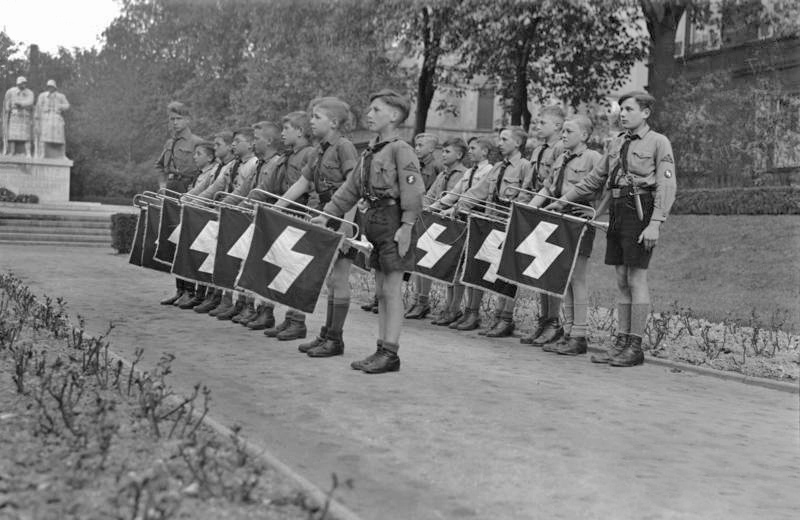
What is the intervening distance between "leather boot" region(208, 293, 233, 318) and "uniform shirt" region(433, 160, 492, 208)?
2.48 meters

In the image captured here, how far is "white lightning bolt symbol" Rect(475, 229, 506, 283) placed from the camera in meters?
10.9

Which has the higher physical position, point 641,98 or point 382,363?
point 641,98

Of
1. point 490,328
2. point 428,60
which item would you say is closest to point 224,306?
point 490,328

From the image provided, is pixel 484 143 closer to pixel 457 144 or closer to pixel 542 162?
pixel 457 144

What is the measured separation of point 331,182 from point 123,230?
1586cm

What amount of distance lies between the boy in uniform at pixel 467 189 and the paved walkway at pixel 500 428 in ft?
4.64

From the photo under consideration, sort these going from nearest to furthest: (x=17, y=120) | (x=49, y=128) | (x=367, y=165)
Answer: (x=367, y=165)
(x=17, y=120)
(x=49, y=128)

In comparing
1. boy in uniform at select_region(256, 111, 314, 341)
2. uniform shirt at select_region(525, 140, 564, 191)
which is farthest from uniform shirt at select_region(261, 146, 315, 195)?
uniform shirt at select_region(525, 140, 564, 191)

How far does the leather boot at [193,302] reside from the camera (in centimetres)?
1238

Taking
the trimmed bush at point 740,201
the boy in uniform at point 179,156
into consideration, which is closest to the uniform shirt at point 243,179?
the boy in uniform at point 179,156

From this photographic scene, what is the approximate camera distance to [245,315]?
36.2 ft

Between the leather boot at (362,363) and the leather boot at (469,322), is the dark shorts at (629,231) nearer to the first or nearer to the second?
the leather boot at (362,363)

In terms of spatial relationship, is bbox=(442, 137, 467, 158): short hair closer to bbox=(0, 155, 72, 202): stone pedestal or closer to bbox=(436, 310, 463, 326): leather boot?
bbox=(436, 310, 463, 326): leather boot

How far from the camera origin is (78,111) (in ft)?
208
